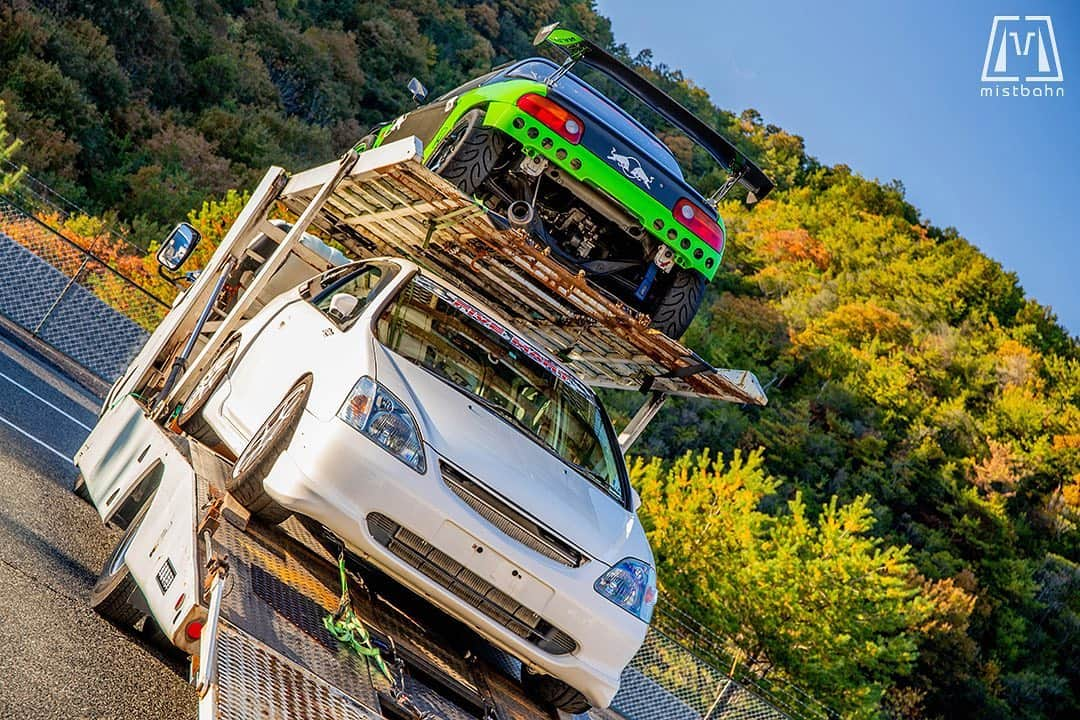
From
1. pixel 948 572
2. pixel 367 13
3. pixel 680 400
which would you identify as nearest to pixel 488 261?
pixel 680 400

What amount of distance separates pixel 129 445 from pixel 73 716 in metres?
2.65

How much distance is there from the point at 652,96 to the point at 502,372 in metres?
3.37

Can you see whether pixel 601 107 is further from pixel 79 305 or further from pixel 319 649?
pixel 79 305

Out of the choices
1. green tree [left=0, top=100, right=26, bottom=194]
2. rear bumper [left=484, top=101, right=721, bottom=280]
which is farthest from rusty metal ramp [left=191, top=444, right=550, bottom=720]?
green tree [left=0, top=100, right=26, bottom=194]

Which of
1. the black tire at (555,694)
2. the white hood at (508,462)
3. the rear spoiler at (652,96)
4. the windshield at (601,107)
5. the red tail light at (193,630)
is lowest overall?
the red tail light at (193,630)

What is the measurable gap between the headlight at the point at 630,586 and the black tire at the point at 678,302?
11.0 ft

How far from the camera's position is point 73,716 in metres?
4.28

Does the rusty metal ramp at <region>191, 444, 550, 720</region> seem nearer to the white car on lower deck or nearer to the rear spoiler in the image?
the white car on lower deck

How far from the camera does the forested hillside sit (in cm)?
2369

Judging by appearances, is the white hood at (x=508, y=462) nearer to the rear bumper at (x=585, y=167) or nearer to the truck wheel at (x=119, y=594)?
the truck wheel at (x=119, y=594)

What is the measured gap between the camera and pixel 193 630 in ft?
14.3

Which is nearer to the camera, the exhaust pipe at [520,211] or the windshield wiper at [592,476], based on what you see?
the windshield wiper at [592,476]

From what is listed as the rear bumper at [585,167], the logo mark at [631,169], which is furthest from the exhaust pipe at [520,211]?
the logo mark at [631,169]

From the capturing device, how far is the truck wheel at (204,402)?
670 cm
